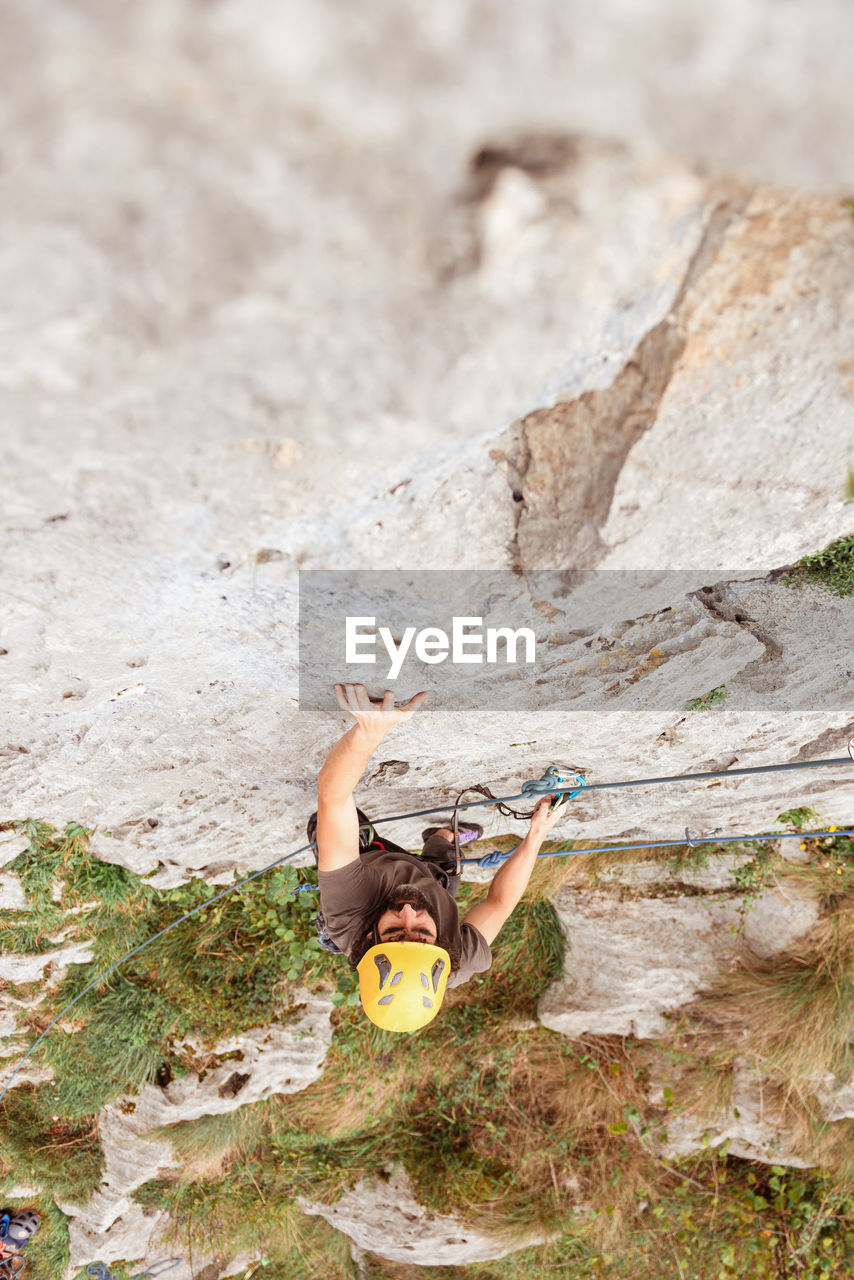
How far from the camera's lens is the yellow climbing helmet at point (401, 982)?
237cm

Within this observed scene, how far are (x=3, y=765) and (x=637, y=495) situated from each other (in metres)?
2.30

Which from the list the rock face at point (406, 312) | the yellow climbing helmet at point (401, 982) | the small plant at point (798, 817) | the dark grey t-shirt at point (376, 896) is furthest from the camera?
the small plant at point (798, 817)

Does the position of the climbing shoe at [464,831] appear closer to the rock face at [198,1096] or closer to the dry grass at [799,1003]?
the rock face at [198,1096]

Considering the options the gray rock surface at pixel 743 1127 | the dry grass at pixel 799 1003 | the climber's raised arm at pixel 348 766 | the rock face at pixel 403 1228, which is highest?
the climber's raised arm at pixel 348 766

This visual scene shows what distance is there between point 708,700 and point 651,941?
265 centimetres

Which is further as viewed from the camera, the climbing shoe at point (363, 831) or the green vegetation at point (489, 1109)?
the green vegetation at point (489, 1109)

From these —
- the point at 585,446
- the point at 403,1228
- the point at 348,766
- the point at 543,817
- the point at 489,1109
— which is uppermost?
the point at 585,446

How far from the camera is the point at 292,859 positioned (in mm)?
3680

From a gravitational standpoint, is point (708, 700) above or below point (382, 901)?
above

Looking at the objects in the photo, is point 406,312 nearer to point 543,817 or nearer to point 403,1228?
point 543,817

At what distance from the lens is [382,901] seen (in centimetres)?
262

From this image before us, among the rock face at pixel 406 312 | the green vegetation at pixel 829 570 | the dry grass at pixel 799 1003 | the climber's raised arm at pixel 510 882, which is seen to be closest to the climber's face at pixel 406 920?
the climber's raised arm at pixel 510 882

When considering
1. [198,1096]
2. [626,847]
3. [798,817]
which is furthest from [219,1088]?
[798,817]

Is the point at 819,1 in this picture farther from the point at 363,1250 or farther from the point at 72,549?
the point at 363,1250
